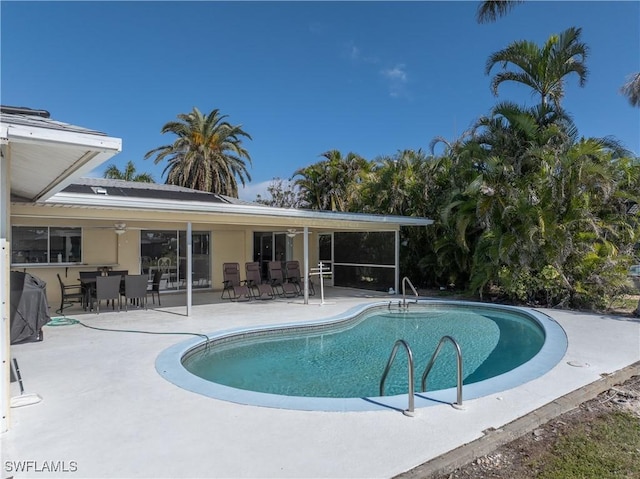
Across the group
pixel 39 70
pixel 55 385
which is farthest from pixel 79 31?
pixel 55 385

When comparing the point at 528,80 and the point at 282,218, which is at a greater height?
the point at 528,80

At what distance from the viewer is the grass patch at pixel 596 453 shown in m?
3.14

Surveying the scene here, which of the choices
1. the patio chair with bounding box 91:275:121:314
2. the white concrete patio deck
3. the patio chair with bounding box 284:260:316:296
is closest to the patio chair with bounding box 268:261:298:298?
the patio chair with bounding box 284:260:316:296

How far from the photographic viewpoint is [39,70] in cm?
1166

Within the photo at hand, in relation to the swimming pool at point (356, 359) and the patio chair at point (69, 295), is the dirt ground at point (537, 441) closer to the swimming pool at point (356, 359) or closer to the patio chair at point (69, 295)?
the swimming pool at point (356, 359)

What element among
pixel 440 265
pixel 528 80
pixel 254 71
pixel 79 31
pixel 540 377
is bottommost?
pixel 540 377

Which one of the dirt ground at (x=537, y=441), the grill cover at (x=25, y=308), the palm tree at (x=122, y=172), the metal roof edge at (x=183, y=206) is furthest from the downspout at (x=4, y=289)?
the palm tree at (x=122, y=172)

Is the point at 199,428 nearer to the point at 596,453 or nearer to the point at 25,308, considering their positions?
the point at 25,308

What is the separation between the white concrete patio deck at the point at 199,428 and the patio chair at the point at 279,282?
7261 millimetres

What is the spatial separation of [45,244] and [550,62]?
15973 mm

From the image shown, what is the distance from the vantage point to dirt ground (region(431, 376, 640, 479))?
3133mm

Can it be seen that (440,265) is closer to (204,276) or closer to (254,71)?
(204,276)

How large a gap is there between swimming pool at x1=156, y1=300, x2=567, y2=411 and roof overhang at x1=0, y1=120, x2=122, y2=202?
9.39ft

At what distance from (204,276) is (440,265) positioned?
8870 mm
